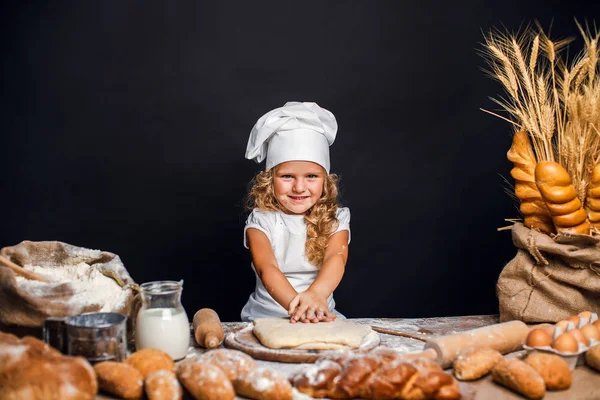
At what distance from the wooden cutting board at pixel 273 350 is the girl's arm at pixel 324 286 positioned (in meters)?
0.18

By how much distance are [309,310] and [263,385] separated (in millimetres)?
626

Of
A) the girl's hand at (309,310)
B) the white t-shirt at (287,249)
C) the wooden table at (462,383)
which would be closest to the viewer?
the wooden table at (462,383)

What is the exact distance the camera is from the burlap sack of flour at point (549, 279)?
221 centimetres

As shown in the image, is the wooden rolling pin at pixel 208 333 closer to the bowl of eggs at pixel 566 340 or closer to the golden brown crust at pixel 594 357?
the bowl of eggs at pixel 566 340

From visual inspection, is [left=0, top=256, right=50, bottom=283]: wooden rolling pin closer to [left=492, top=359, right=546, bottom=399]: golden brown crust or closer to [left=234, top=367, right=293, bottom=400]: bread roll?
[left=234, top=367, right=293, bottom=400]: bread roll

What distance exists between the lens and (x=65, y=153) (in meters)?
3.58

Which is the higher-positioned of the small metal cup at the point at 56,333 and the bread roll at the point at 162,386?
the small metal cup at the point at 56,333

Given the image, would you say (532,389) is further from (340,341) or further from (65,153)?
(65,153)

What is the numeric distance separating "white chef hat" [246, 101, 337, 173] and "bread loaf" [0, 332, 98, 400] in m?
1.54

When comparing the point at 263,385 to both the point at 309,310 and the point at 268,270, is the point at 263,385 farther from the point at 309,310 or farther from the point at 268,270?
the point at 268,270

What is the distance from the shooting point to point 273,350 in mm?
1832

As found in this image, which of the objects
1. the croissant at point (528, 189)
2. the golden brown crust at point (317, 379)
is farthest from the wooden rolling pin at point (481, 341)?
the croissant at point (528, 189)

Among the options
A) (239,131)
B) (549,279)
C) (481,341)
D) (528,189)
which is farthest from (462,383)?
(239,131)

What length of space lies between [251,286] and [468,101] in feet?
5.53
